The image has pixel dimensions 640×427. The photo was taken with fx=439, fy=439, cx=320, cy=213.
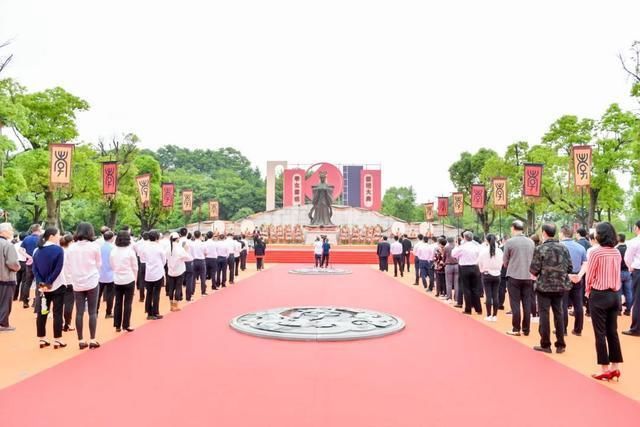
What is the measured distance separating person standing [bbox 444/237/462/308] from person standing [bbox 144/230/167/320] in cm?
603

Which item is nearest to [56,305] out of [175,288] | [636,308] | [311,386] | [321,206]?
[175,288]

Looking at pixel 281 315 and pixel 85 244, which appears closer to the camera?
pixel 85 244

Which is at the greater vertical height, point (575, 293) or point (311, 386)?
point (575, 293)

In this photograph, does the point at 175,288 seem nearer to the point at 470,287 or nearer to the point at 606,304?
the point at 470,287

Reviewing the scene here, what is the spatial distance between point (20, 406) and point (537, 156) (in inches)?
A: 1172

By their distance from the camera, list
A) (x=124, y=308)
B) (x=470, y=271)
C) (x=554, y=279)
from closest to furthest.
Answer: (x=554, y=279) → (x=124, y=308) → (x=470, y=271)

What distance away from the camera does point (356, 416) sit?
3666 mm

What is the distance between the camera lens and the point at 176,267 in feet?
29.3

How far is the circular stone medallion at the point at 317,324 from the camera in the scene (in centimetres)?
634

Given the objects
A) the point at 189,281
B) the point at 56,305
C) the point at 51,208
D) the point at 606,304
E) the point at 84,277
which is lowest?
the point at 189,281

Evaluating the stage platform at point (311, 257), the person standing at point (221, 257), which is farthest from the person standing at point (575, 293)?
the stage platform at point (311, 257)

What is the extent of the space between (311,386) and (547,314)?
A: 349 centimetres

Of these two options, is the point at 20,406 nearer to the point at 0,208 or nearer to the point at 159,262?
the point at 159,262

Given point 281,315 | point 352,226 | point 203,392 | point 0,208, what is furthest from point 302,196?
point 203,392
